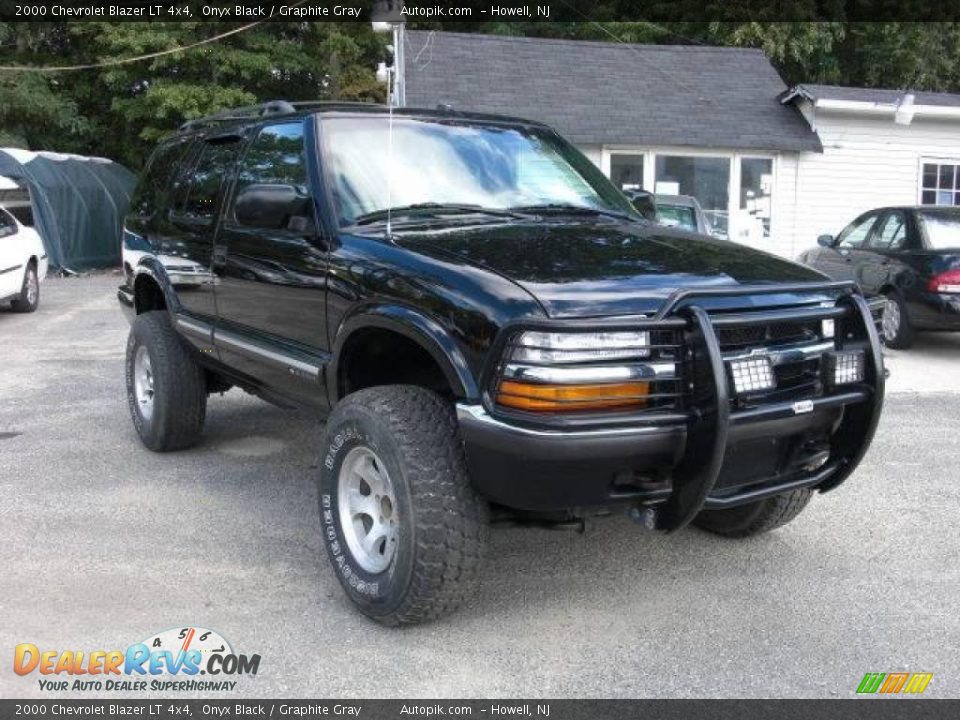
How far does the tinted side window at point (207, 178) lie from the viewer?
529cm

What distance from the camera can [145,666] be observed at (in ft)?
11.3

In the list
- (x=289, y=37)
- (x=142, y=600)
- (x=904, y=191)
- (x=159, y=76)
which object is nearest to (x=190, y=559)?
(x=142, y=600)

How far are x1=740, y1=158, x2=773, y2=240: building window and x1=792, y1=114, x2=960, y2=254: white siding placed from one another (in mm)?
612

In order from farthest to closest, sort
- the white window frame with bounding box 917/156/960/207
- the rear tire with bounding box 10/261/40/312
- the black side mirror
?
the white window frame with bounding box 917/156/960/207
the rear tire with bounding box 10/261/40/312
the black side mirror

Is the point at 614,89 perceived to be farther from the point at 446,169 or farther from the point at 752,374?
the point at 752,374

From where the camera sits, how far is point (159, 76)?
24.7m

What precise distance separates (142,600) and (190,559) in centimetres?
48

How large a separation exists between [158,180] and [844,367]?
457cm

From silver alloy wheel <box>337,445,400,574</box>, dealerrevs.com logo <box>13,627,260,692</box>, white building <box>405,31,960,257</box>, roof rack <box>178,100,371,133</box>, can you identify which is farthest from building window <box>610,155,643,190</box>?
dealerrevs.com logo <box>13,627,260,692</box>

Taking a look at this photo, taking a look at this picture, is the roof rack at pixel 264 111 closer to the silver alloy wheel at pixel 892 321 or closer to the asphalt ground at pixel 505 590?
the asphalt ground at pixel 505 590

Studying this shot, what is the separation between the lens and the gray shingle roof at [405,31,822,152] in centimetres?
1684

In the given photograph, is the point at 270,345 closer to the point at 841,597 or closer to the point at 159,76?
the point at 841,597

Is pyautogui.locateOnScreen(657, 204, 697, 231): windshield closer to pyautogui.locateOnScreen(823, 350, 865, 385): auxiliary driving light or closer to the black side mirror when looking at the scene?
the black side mirror

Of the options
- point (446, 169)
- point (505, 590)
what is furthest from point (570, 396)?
point (446, 169)
